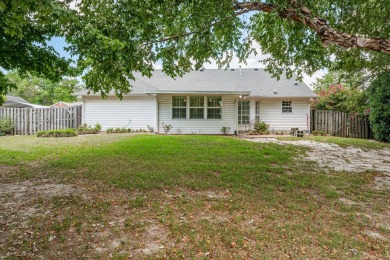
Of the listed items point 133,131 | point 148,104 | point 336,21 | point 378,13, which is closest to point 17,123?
point 133,131

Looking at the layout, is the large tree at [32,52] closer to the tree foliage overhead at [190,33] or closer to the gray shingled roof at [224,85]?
the tree foliage overhead at [190,33]

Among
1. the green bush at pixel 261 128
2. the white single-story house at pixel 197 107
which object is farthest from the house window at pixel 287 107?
the green bush at pixel 261 128

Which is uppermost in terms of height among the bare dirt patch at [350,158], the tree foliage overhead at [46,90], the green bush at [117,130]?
the tree foliage overhead at [46,90]

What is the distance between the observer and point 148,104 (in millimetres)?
15570

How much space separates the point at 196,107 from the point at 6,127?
12.1 metres

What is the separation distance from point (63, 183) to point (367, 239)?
543 cm

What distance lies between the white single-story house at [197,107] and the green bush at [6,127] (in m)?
4.76

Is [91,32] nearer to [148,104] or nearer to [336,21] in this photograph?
[336,21]

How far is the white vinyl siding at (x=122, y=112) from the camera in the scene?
15570mm

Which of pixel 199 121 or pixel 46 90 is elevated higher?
pixel 46 90

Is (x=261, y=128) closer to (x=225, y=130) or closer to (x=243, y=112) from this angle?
(x=243, y=112)

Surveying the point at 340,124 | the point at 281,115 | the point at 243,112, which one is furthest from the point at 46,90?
the point at 340,124

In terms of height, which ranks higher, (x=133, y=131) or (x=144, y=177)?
(x=133, y=131)

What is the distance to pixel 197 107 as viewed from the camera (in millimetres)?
15344
